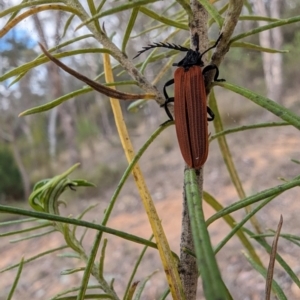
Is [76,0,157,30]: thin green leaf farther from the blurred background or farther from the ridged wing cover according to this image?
the blurred background

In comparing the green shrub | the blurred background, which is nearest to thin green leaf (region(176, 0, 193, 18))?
the blurred background

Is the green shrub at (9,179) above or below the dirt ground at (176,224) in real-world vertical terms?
above

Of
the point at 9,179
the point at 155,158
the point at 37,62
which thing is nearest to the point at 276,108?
the point at 37,62

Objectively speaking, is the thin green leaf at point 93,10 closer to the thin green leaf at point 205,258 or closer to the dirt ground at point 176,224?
the thin green leaf at point 205,258

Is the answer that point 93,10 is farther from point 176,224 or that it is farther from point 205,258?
point 176,224

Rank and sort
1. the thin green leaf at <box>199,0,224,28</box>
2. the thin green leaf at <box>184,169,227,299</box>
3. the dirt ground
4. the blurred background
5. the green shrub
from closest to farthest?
the thin green leaf at <box>184,169,227,299</box>
the thin green leaf at <box>199,0,224,28</box>
the dirt ground
the blurred background
the green shrub

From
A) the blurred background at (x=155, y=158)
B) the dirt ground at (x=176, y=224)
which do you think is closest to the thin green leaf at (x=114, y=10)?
the blurred background at (x=155, y=158)

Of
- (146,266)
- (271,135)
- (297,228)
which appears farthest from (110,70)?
(271,135)

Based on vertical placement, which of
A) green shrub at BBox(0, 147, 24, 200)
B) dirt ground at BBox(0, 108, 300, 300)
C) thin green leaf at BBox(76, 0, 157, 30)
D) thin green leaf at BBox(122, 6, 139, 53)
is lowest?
thin green leaf at BBox(76, 0, 157, 30)
